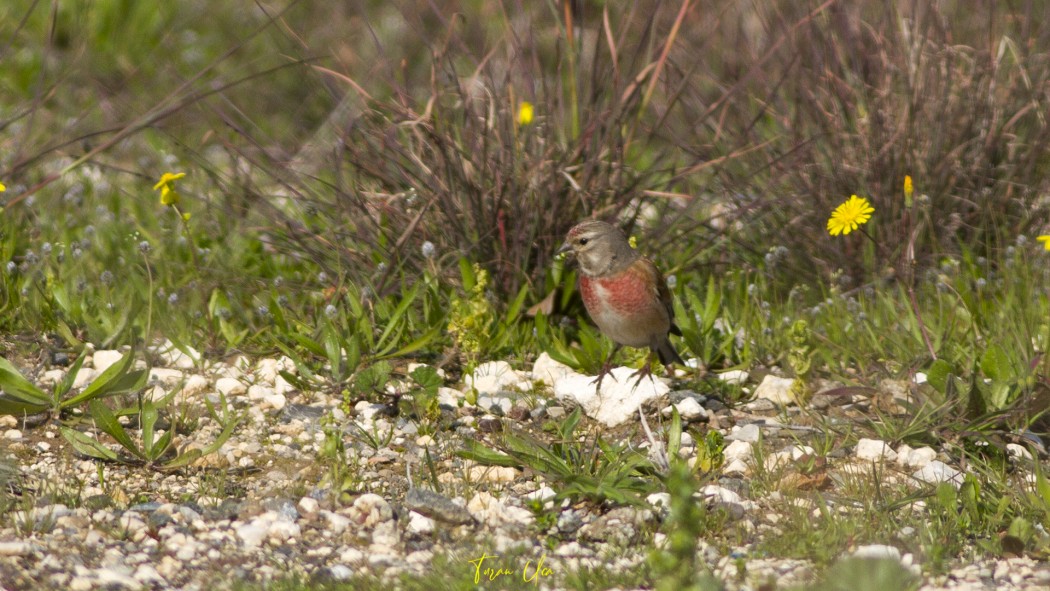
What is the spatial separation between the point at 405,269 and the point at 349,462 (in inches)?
51.0

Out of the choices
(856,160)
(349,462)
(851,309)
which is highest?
(349,462)

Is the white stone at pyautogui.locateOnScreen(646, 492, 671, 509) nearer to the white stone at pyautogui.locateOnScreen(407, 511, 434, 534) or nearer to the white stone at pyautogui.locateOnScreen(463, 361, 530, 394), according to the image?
the white stone at pyautogui.locateOnScreen(407, 511, 434, 534)

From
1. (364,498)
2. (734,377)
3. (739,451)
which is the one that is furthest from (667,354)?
(364,498)

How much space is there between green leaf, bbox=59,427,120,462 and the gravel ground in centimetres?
4

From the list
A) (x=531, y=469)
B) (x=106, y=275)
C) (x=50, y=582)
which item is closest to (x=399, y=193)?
(x=106, y=275)

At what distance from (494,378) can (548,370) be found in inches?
9.0

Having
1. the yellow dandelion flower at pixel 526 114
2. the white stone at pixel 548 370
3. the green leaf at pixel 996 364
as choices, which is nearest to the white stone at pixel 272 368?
the white stone at pixel 548 370

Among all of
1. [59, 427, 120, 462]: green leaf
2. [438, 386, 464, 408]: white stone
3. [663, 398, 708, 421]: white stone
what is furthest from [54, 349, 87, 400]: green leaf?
[663, 398, 708, 421]: white stone

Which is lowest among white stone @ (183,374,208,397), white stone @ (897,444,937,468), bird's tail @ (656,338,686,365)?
white stone @ (897,444,937,468)

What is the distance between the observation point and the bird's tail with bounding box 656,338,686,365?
4785 millimetres

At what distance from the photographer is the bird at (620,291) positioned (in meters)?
4.56

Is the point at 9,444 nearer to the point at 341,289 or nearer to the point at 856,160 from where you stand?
the point at 341,289

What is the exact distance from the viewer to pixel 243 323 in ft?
16.4

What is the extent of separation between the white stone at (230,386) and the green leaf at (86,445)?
0.68m
